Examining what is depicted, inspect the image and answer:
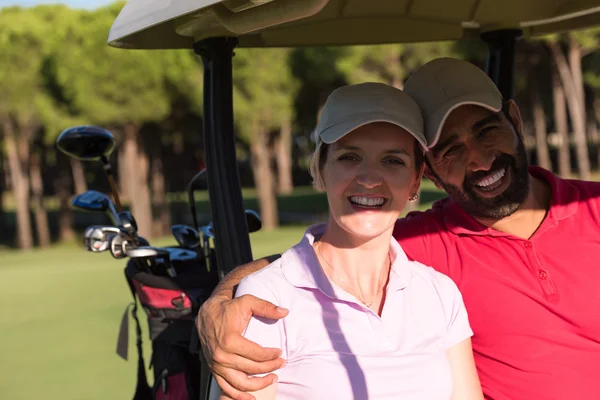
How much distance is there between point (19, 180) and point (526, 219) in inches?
706

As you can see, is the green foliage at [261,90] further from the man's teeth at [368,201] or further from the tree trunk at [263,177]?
the man's teeth at [368,201]

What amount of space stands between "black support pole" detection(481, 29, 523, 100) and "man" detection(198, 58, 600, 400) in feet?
1.38

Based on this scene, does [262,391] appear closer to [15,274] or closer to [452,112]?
[452,112]

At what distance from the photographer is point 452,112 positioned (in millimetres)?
2285

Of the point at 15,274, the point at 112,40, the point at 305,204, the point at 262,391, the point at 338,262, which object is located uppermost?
the point at 112,40

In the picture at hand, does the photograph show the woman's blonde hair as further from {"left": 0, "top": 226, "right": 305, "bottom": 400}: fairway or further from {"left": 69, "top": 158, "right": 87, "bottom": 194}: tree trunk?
{"left": 69, "top": 158, "right": 87, "bottom": 194}: tree trunk

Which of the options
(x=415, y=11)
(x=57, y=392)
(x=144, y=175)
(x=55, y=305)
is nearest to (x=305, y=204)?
(x=144, y=175)

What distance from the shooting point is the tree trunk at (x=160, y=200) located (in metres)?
20.9

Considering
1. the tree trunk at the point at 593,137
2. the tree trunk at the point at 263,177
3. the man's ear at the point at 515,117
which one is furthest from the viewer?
the tree trunk at the point at 593,137

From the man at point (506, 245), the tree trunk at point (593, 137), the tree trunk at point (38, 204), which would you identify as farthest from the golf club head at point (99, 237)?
the tree trunk at point (593, 137)

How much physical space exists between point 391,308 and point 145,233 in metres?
16.4

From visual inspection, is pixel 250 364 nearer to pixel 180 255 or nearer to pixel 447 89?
pixel 447 89

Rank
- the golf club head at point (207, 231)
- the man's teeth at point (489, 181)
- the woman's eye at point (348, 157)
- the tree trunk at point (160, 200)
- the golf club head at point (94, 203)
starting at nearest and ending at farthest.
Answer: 1. the woman's eye at point (348, 157)
2. the man's teeth at point (489, 181)
3. the golf club head at point (207, 231)
4. the golf club head at point (94, 203)
5. the tree trunk at point (160, 200)

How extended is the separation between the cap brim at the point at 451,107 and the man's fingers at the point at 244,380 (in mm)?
748
